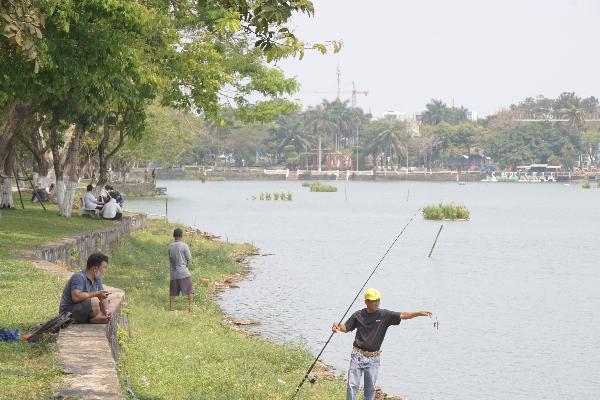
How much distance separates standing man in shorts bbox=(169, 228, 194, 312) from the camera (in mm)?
21209

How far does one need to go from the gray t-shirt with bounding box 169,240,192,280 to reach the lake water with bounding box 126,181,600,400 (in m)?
3.17

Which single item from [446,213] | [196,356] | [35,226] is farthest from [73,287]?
[446,213]

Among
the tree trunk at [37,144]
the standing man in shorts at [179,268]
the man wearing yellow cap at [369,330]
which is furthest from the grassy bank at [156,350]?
the tree trunk at [37,144]

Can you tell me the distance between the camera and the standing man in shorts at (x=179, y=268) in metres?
21.2

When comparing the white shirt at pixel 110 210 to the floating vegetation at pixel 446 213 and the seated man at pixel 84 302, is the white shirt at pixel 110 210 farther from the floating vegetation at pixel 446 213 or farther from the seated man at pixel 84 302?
the floating vegetation at pixel 446 213

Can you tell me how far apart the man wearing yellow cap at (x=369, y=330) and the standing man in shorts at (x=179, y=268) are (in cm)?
899

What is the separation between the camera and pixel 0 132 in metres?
30.9

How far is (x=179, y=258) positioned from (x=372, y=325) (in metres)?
9.46

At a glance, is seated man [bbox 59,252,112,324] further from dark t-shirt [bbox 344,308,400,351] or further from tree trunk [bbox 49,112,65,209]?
tree trunk [bbox 49,112,65,209]

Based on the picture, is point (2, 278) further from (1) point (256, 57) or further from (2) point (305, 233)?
(2) point (305, 233)

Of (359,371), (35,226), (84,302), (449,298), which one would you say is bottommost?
(449,298)

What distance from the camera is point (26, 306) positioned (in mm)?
15125

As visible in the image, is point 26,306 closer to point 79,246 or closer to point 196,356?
point 196,356

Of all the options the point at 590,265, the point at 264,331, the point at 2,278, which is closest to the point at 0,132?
the point at 264,331
